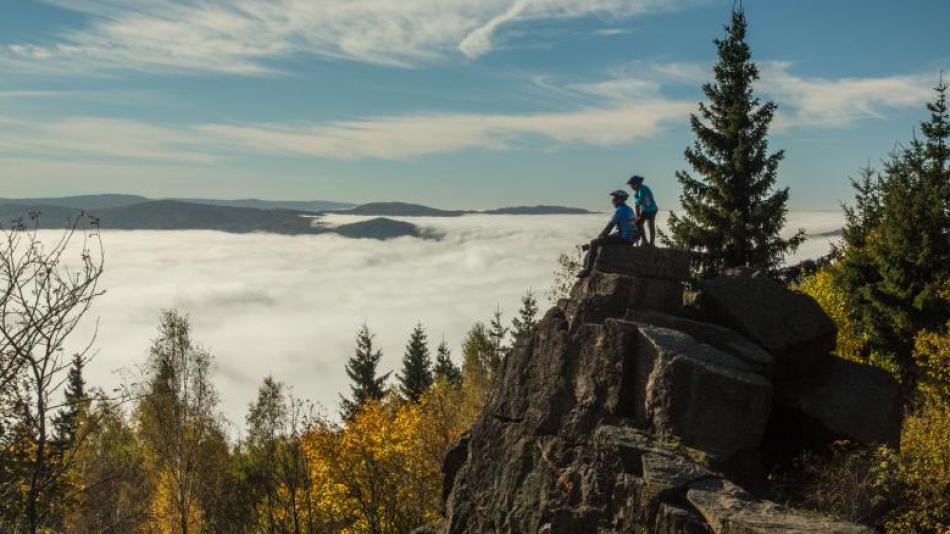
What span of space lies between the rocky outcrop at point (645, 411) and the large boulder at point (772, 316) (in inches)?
2.4

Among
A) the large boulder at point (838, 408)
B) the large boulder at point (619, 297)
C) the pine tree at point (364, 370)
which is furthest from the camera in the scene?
the pine tree at point (364, 370)

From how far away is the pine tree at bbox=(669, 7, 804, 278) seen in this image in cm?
3834

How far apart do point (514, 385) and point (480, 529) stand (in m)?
4.84

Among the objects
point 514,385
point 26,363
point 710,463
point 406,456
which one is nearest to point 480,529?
point 514,385

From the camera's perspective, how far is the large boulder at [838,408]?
65.7 feet

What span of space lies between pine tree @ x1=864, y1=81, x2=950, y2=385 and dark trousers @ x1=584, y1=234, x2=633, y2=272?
20985mm

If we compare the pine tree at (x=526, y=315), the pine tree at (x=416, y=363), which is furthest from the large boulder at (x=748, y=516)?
the pine tree at (x=526, y=315)

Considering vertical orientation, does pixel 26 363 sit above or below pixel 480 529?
above

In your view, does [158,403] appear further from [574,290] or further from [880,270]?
[880,270]

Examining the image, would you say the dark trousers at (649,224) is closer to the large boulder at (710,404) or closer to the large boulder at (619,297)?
the large boulder at (619,297)

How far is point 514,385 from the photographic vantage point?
2412 cm

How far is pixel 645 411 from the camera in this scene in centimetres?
1955

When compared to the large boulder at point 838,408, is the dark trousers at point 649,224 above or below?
above

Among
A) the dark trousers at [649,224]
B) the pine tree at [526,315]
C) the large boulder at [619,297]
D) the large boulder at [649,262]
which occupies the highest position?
the dark trousers at [649,224]
